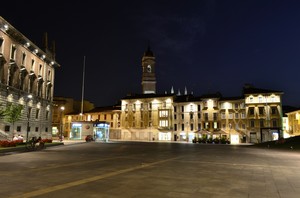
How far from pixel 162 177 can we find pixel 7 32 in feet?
127

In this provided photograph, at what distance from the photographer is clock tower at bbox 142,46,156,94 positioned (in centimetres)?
10150

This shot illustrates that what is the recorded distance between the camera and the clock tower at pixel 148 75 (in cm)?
10150

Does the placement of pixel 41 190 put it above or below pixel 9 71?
below

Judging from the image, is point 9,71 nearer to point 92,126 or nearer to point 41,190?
point 92,126

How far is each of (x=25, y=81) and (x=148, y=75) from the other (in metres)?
60.7

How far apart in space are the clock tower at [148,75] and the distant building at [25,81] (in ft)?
151

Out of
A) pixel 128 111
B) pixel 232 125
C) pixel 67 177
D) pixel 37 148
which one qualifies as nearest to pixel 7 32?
pixel 37 148

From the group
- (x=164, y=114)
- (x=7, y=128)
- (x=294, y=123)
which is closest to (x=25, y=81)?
(x=7, y=128)

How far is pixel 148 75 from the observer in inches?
4011

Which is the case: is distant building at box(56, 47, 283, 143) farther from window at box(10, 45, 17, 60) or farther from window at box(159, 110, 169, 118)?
window at box(10, 45, 17, 60)

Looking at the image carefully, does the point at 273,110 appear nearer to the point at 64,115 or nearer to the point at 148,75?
the point at 148,75

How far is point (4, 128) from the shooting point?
37.8 m

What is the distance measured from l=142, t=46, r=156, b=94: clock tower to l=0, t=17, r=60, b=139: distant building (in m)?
46.2

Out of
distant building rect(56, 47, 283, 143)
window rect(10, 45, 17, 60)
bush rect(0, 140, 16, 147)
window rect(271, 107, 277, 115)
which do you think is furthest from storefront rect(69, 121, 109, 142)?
window rect(271, 107, 277, 115)
